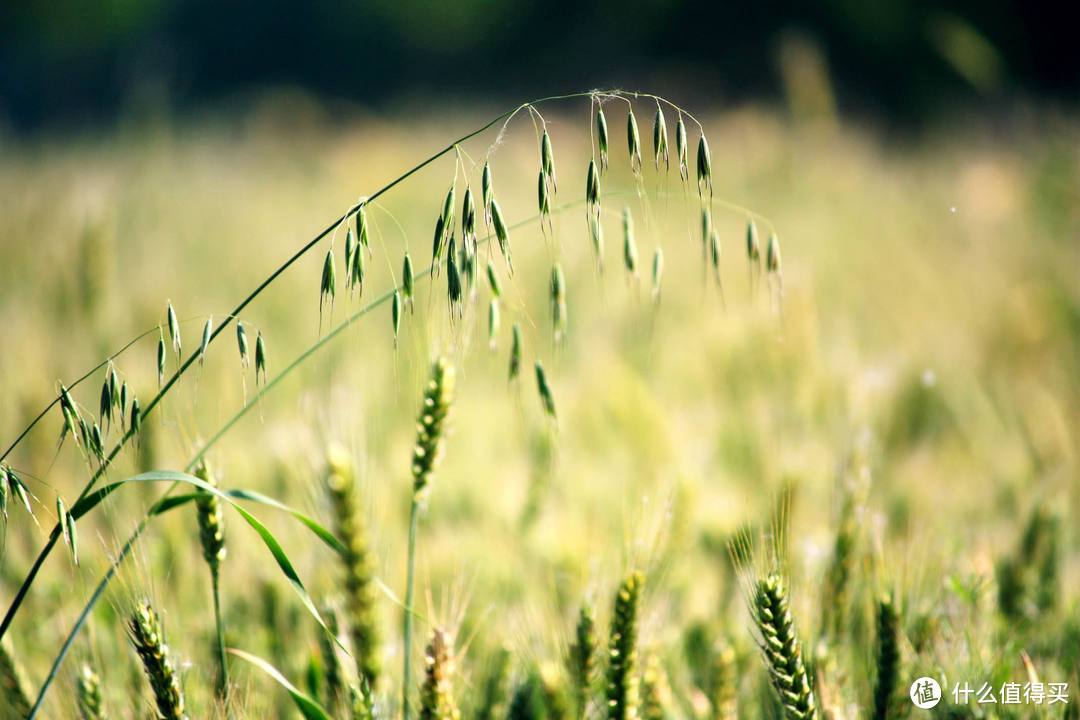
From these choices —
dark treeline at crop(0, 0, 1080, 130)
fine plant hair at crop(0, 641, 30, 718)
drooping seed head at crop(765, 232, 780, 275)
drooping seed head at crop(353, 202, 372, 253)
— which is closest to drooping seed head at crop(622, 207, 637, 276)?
drooping seed head at crop(765, 232, 780, 275)

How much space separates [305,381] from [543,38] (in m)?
12.4

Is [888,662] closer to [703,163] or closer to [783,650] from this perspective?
[783,650]

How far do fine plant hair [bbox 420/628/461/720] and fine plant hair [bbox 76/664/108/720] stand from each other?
354 millimetres

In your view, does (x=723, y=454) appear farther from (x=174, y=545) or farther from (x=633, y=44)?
(x=633, y=44)

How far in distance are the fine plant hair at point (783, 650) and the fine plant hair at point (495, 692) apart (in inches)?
15.3

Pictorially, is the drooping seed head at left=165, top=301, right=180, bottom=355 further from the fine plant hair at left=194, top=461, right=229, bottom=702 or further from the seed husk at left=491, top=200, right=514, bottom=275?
the seed husk at left=491, top=200, right=514, bottom=275

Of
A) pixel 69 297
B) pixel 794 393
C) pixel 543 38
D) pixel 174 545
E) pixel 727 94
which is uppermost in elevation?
A: pixel 543 38

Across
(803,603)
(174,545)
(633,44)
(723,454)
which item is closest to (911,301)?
Answer: (723,454)

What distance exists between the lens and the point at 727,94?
10.1m

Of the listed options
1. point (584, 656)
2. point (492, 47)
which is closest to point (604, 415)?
point (584, 656)

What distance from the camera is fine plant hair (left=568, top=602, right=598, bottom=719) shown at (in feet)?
2.99

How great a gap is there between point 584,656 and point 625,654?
8cm

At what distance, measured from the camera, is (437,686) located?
2.75ft

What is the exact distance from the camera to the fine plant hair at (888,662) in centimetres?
94
